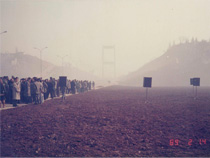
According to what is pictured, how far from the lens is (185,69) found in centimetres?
12112

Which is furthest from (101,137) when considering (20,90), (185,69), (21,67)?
(21,67)

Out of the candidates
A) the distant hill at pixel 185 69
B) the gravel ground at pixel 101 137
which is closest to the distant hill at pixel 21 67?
the distant hill at pixel 185 69

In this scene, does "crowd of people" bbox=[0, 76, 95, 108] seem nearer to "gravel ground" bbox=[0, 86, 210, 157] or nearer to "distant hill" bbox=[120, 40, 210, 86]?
"gravel ground" bbox=[0, 86, 210, 157]

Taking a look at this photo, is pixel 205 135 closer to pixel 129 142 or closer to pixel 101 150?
pixel 129 142

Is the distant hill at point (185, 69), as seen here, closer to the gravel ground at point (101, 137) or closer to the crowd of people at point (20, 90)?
the crowd of people at point (20, 90)

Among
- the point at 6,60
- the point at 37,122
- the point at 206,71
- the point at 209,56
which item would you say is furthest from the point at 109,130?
the point at 6,60

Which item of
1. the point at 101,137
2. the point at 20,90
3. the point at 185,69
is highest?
the point at 185,69

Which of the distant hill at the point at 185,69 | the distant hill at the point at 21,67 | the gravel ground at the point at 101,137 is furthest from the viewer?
the distant hill at the point at 21,67

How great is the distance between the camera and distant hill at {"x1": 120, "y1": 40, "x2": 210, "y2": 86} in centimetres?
10981

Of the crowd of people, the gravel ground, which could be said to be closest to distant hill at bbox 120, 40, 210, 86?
the crowd of people

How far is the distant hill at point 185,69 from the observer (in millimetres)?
109812

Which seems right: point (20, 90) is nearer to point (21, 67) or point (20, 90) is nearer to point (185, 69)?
point (185, 69)

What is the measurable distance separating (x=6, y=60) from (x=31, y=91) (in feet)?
453

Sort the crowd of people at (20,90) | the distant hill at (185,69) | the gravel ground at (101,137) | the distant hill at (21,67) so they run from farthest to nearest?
1. the distant hill at (21,67)
2. the distant hill at (185,69)
3. the crowd of people at (20,90)
4. the gravel ground at (101,137)
